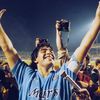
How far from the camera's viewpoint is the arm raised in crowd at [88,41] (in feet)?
6.47

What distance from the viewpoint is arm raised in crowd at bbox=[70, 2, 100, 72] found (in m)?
1.97

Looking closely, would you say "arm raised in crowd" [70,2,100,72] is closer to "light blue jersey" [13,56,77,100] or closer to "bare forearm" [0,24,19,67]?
"light blue jersey" [13,56,77,100]

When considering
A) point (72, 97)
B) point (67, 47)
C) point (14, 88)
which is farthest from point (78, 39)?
point (14, 88)

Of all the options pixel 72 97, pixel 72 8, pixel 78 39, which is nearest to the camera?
pixel 72 97

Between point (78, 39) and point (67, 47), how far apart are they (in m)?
0.11

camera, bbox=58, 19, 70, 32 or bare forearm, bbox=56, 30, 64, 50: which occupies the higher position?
camera, bbox=58, 19, 70, 32

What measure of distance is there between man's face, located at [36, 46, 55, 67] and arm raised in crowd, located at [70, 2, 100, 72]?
0.18 metres

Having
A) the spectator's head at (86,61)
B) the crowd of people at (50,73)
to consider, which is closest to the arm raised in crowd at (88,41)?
the crowd of people at (50,73)

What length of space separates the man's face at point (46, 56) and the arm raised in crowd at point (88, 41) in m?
0.18

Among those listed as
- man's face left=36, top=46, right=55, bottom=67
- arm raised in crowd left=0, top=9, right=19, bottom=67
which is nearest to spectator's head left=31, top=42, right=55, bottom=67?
man's face left=36, top=46, right=55, bottom=67

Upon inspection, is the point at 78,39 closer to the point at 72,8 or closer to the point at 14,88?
the point at 72,8

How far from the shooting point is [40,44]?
2178 millimetres

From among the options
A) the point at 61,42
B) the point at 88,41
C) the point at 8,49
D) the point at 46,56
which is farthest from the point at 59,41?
the point at 8,49

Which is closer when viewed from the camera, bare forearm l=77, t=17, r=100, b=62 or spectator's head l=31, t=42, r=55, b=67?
bare forearm l=77, t=17, r=100, b=62
